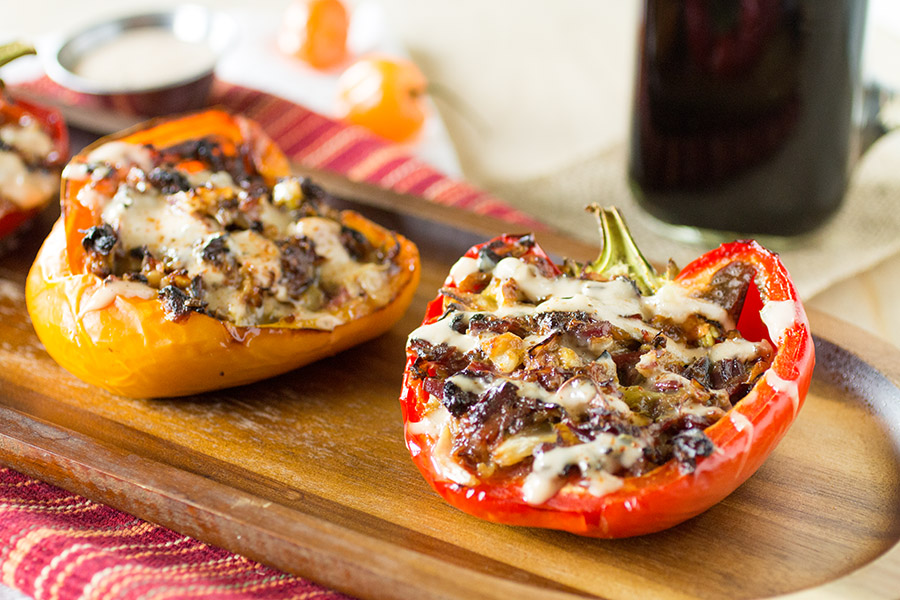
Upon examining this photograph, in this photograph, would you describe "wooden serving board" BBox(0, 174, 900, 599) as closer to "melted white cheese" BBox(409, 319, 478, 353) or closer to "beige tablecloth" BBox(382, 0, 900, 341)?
"melted white cheese" BBox(409, 319, 478, 353)

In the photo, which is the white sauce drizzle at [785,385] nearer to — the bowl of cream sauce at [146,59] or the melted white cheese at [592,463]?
the melted white cheese at [592,463]

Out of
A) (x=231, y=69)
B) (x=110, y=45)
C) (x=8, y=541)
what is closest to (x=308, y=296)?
(x=8, y=541)

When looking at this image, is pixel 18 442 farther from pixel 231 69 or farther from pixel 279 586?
pixel 231 69

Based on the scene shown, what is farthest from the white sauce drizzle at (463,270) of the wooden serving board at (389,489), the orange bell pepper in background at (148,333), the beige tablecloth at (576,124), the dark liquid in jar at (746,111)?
the beige tablecloth at (576,124)

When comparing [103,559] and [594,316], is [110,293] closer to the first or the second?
[103,559]

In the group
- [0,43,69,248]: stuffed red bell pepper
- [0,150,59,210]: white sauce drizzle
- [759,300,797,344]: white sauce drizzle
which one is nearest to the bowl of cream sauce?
[0,43,69,248]: stuffed red bell pepper

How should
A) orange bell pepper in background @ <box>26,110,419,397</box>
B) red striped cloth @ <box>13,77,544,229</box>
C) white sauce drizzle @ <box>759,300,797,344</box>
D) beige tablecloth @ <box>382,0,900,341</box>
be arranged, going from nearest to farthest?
white sauce drizzle @ <box>759,300,797,344</box> < orange bell pepper in background @ <box>26,110,419,397</box> < beige tablecloth @ <box>382,0,900,341</box> < red striped cloth @ <box>13,77,544,229</box>

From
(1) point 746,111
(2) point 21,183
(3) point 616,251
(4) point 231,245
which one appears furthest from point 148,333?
(1) point 746,111
